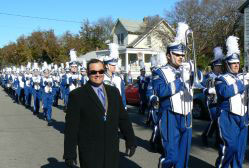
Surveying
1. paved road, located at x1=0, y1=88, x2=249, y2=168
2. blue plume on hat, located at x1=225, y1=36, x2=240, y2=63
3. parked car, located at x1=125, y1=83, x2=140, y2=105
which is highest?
blue plume on hat, located at x1=225, y1=36, x2=240, y2=63

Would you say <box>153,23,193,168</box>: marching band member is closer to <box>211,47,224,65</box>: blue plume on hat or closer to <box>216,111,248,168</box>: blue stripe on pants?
<box>216,111,248,168</box>: blue stripe on pants

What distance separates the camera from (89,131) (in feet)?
13.3

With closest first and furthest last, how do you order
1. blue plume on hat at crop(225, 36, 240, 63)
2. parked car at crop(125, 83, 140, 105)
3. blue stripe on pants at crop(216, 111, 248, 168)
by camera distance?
blue stripe on pants at crop(216, 111, 248, 168), blue plume on hat at crop(225, 36, 240, 63), parked car at crop(125, 83, 140, 105)

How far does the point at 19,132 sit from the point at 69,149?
746 centimetres

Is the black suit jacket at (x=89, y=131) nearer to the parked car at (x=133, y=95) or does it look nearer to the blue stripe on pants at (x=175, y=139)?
the blue stripe on pants at (x=175, y=139)

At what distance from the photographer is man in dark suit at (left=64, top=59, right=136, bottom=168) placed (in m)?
4.05

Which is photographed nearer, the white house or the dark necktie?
the dark necktie

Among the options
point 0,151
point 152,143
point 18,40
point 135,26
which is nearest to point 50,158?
point 0,151

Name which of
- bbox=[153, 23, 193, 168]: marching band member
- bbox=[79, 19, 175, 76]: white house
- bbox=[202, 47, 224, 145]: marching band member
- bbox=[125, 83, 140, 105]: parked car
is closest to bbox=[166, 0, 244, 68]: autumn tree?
bbox=[79, 19, 175, 76]: white house

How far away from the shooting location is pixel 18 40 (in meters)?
66.3

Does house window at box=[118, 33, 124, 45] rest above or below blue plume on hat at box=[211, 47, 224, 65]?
above

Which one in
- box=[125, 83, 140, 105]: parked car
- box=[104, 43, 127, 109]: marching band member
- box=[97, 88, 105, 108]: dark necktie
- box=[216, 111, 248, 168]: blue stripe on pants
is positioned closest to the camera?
box=[97, 88, 105, 108]: dark necktie

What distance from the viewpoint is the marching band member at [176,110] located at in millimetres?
5238

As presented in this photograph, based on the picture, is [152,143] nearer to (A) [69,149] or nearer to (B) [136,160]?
(B) [136,160]
